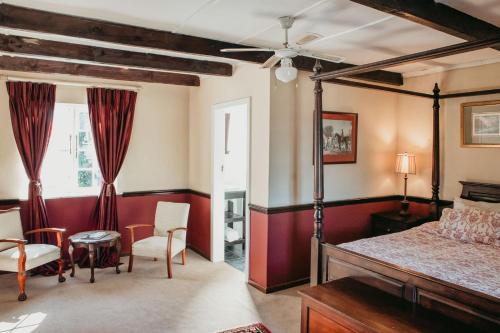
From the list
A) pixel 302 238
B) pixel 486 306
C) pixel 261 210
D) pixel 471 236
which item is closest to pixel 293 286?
pixel 302 238

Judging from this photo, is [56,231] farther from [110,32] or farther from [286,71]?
[286,71]

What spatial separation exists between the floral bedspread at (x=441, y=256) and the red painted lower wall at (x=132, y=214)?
2582mm

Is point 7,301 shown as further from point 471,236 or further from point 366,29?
point 471,236

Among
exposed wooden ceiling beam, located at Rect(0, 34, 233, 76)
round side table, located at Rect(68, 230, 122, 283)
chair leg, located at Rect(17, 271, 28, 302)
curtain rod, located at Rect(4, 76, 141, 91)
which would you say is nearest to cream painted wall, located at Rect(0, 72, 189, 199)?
curtain rod, located at Rect(4, 76, 141, 91)

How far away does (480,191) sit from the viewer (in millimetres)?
4113

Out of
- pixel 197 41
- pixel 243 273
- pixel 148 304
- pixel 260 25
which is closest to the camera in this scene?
pixel 260 25

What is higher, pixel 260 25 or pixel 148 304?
pixel 260 25

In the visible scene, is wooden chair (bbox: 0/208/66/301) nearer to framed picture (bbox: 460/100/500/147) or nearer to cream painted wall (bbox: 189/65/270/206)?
cream painted wall (bbox: 189/65/270/206)

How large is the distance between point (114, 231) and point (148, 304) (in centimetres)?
144

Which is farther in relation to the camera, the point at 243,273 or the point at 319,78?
the point at 243,273

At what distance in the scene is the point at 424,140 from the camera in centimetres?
474

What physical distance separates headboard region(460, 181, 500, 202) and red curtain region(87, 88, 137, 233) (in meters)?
4.26

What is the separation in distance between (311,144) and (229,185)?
6.11ft

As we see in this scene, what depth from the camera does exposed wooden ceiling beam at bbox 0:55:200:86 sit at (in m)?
4.16
